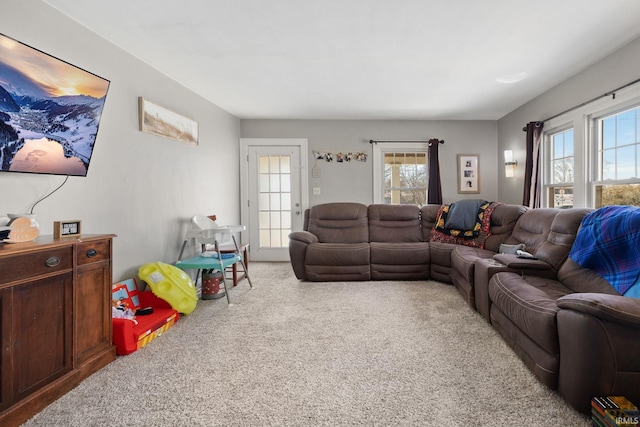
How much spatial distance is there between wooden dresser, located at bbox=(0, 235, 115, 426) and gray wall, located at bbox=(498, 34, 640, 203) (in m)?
4.15

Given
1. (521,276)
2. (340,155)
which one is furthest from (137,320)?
(340,155)

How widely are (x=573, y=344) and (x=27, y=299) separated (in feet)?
8.48

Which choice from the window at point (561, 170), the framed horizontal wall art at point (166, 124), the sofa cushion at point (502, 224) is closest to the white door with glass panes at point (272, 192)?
the framed horizontal wall art at point (166, 124)

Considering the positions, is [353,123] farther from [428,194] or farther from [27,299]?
[27,299]

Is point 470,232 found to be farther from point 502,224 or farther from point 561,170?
point 561,170

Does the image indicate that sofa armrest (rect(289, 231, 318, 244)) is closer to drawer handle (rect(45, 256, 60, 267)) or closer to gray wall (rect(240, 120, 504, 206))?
gray wall (rect(240, 120, 504, 206))

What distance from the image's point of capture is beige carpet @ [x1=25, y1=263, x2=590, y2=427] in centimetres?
153

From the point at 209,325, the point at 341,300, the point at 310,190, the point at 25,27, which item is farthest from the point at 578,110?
the point at 25,27

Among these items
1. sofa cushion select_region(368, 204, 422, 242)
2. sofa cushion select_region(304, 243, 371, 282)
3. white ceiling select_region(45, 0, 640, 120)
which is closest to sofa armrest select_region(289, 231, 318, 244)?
sofa cushion select_region(304, 243, 371, 282)

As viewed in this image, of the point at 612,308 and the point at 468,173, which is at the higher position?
the point at 468,173

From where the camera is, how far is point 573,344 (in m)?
1.48

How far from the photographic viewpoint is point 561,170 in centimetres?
376

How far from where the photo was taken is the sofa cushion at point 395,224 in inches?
177

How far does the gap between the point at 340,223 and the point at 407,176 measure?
1570mm
